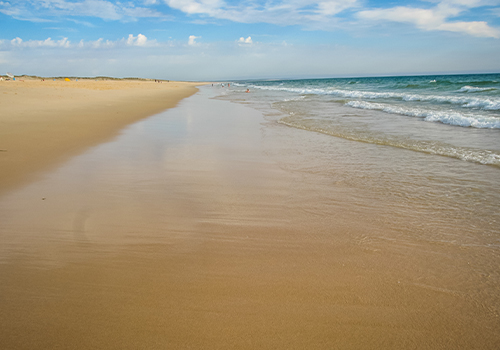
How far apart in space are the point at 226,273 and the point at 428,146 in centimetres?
603

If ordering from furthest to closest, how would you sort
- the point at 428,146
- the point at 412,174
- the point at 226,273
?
the point at 428,146 < the point at 412,174 < the point at 226,273

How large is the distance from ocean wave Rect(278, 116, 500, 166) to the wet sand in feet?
10.1

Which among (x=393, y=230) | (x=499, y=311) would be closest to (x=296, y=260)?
(x=393, y=230)

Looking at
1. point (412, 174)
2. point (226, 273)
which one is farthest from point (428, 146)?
point (226, 273)

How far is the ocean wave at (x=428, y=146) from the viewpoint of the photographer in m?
5.39

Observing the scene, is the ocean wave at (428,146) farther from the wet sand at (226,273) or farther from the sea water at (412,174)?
the wet sand at (226,273)

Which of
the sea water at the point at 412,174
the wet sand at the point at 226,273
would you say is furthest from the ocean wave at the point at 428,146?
the wet sand at the point at 226,273

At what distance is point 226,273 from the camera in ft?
7.41

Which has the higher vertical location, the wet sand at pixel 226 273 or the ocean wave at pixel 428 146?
the ocean wave at pixel 428 146

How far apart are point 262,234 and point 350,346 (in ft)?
4.32

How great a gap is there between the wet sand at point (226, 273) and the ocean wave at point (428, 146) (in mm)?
3087

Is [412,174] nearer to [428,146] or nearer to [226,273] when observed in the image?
[428,146]

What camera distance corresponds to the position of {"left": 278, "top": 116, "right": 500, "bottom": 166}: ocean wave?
17.7ft

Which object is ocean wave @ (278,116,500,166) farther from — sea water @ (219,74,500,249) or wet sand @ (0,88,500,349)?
wet sand @ (0,88,500,349)
